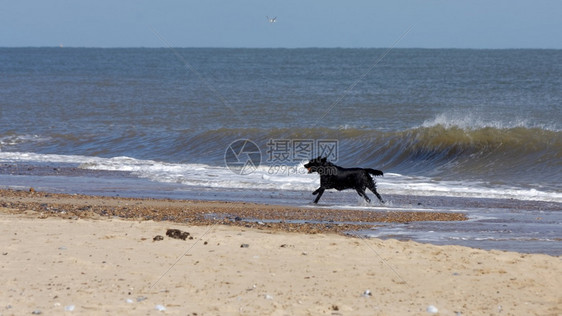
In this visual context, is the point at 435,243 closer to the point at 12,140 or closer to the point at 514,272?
the point at 514,272

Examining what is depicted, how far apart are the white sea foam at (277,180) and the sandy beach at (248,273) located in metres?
6.04

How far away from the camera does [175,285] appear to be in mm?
6664

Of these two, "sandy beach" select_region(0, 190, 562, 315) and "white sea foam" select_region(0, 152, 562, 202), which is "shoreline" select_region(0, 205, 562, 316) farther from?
"white sea foam" select_region(0, 152, 562, 202)

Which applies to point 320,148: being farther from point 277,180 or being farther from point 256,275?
point 256,275

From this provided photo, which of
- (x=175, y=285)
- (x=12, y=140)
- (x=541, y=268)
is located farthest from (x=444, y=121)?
(x=175, y=285)

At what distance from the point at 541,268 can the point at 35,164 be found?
51.0 feet

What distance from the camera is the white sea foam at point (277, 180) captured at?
15.2 m

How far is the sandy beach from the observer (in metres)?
6.18

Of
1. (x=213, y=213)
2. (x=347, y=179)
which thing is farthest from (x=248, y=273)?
(x=347, y=179)

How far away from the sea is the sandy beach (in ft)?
5.26

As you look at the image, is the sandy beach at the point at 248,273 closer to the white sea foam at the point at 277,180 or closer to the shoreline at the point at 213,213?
the shoreline at the point at 213,213

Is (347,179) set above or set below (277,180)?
above

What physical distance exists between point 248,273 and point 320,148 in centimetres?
1719

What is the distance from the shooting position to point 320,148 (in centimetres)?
2419
